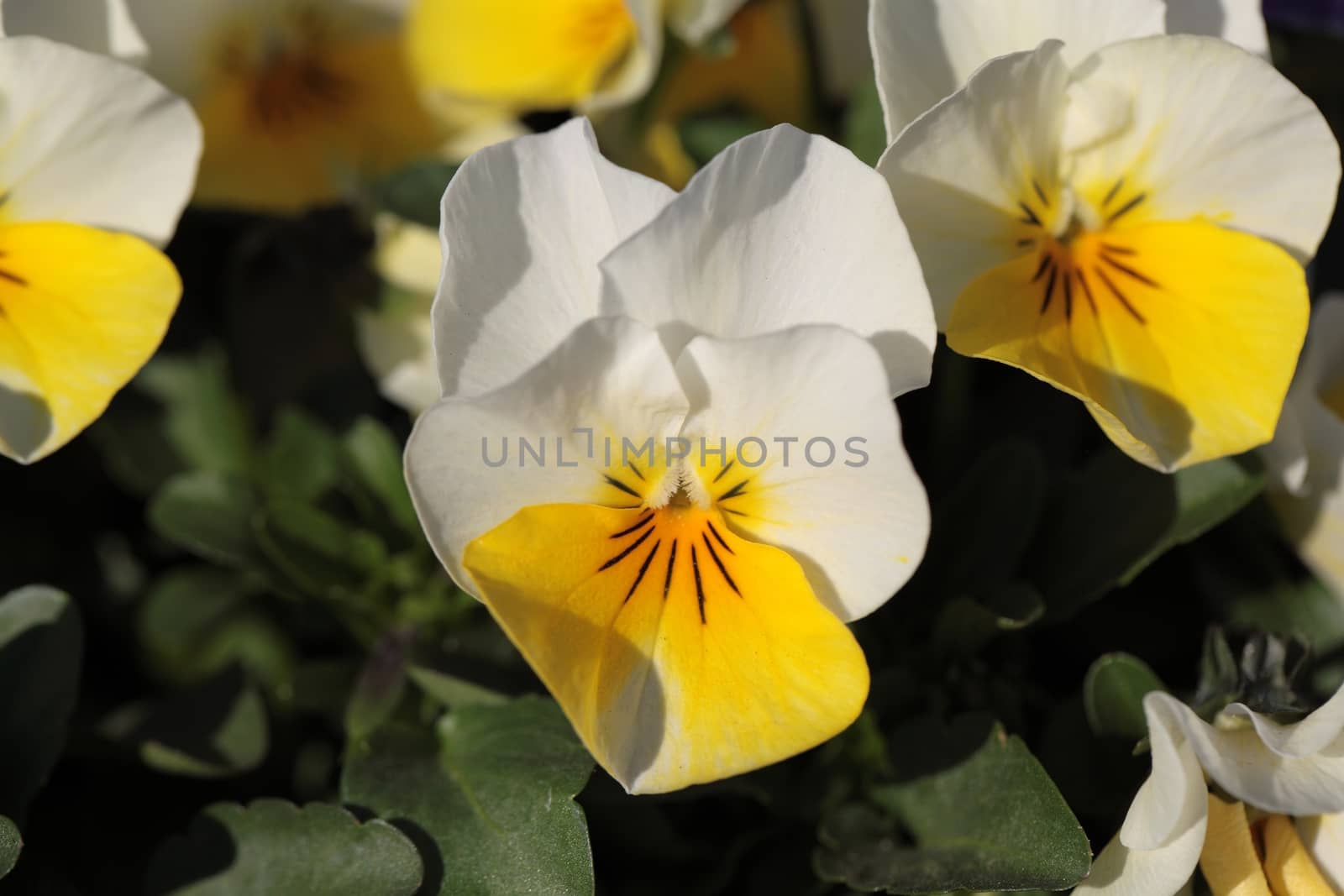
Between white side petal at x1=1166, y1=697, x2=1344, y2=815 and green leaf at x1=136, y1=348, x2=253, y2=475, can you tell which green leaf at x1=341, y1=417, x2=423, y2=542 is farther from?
white side petal at x1=1166, y1=697, x2=1344, y2=815

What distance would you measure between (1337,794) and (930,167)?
Result: 1.23 ft

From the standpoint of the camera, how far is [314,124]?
1.23 m

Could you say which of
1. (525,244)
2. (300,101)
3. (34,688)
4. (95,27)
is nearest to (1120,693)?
(525,244)

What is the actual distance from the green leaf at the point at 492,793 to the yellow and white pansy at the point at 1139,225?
32 centimetres

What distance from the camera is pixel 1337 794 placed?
681 mm

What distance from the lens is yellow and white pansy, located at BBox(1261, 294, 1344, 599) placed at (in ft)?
2.79

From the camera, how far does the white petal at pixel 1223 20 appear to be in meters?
0.82

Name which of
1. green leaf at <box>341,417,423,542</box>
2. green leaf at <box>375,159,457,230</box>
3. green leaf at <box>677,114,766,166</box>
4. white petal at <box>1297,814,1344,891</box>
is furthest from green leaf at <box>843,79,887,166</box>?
white petal at <box>1297,814,1344,891</box>

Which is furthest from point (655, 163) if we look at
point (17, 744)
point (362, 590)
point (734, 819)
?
point (17, 744)

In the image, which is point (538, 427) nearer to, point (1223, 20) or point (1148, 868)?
point (1148, 868)

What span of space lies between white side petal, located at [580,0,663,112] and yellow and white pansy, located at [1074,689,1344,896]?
55 cm

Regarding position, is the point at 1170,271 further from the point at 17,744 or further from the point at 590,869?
the point at 17,744

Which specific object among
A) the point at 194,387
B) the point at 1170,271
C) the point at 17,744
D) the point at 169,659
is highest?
the point at 1170,271

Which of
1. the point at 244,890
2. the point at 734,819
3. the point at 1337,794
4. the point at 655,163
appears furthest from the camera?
the point at 655,163
